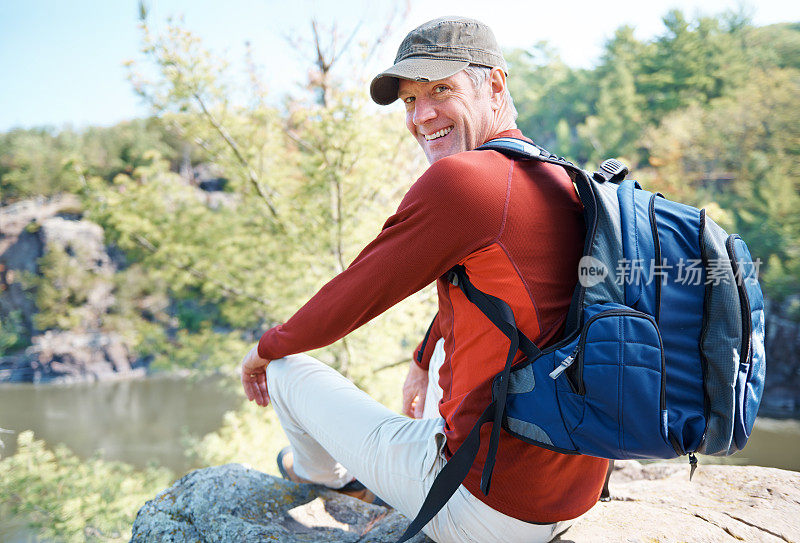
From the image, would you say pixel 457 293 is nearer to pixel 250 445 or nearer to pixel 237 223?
pixel 250 445

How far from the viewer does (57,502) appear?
4633mm

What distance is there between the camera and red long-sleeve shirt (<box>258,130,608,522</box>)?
0.89 m

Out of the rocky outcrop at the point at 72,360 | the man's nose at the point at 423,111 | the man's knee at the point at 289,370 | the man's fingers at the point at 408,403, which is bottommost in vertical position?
the rocky outcrop at the point at 72,360

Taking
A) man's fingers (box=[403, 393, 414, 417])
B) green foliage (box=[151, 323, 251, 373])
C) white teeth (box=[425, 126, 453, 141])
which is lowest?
green foliage (box=[151, 323, 251, 373])

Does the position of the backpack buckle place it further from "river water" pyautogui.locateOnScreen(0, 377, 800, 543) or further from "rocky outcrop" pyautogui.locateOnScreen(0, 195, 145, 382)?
"rocky outcrop" pyautogui.locateOnScreen(0, 195, 145, 382)

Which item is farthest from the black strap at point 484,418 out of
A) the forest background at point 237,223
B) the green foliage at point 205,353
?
the green foliage at point 205,353

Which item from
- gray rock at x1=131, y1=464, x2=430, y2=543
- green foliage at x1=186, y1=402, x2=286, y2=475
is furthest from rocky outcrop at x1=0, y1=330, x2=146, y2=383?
gray rock at x1=131, y1=464, x2=430, y2=543

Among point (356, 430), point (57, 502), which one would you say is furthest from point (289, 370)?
point (57, 502)

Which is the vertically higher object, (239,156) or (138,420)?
(239,156)

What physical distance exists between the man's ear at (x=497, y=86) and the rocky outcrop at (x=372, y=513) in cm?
103

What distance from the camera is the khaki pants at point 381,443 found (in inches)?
40.6

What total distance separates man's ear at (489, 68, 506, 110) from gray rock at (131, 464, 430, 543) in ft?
3.46

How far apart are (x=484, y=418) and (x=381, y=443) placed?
0.97 ft

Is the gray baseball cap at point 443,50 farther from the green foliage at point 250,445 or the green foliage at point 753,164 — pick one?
the green foliage at point 753,164
